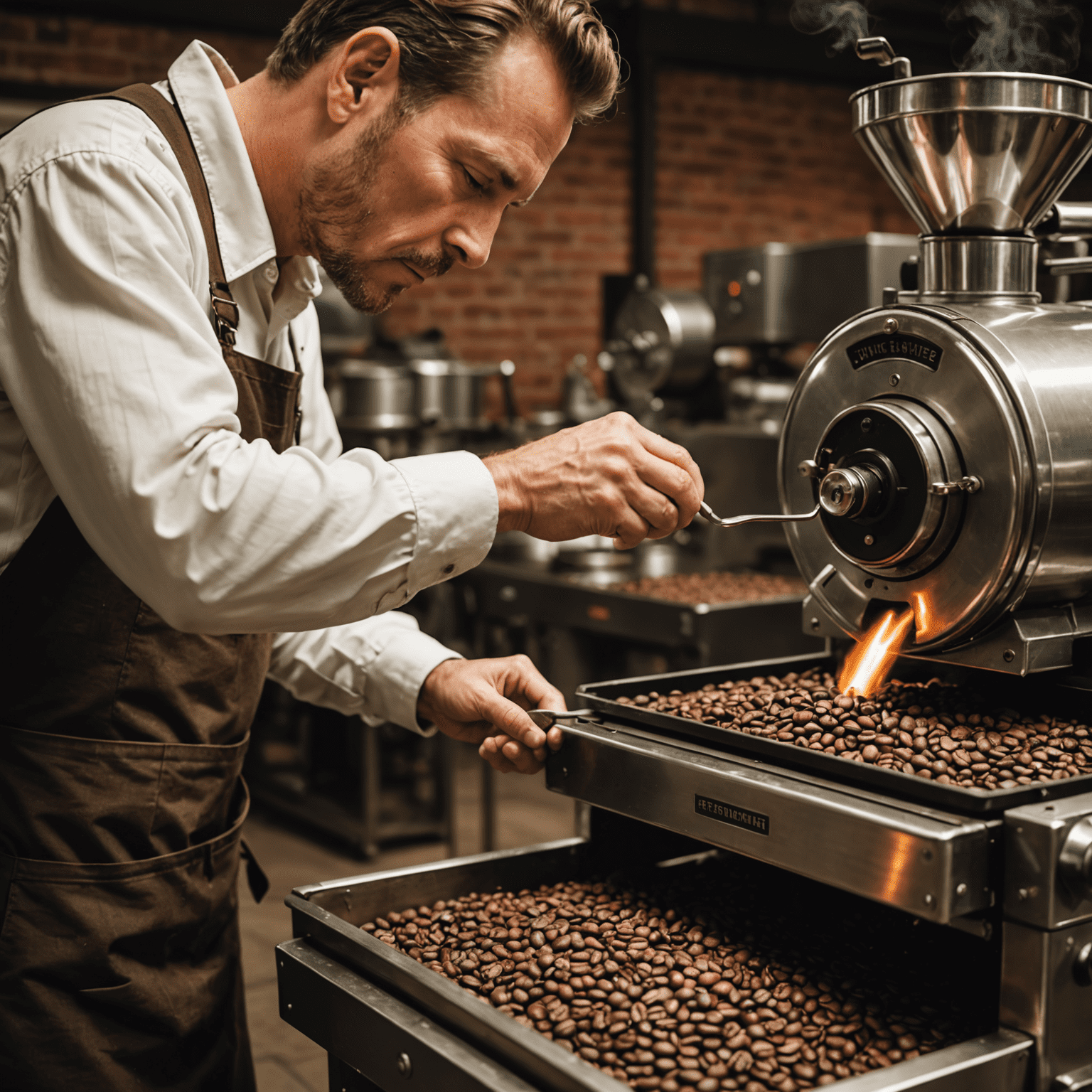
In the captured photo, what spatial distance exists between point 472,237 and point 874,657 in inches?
22.9

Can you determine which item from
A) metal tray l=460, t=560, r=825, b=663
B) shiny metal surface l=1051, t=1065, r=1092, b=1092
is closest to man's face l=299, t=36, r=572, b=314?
shiny metal surface l=1051, t=1065, r=1092, b=1092

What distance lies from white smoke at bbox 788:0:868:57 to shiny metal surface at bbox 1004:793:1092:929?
85cm

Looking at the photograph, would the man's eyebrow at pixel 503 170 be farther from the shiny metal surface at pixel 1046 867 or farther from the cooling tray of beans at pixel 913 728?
the shiny metal surface at pixel 1046 867

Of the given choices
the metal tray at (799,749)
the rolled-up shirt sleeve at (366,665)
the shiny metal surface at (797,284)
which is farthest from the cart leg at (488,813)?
the metal tray at (799,749)

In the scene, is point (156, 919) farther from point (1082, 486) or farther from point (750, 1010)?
point (1082, 486)

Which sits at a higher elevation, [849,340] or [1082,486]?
[849,340]

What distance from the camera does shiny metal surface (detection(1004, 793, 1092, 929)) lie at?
859mm

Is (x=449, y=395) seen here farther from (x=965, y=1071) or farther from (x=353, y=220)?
(x=965, y=1071)

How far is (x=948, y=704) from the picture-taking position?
1.15 meters

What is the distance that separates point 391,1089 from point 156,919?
0.35 m

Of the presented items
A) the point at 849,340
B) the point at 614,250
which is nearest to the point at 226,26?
the point at 614,250

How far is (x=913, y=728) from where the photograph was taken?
1071 millimetres

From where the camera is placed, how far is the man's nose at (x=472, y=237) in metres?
1.20

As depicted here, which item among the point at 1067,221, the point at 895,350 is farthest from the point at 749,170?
the point at 895,350
